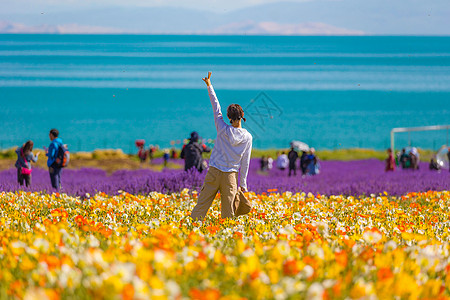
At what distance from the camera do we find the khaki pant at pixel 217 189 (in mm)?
7516

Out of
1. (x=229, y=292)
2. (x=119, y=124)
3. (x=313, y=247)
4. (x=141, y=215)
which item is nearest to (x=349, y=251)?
(x=313, y=247)

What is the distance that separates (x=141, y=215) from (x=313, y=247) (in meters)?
4.48

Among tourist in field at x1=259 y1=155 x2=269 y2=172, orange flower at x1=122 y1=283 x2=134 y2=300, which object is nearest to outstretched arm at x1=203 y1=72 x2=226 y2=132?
orange flower at x1=122 y1=283 x2=134 y2=300

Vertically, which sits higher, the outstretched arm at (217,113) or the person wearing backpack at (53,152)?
the outstretched arm at (217,113)

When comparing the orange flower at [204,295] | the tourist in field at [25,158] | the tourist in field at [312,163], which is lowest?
the tourist in field at [312,163]

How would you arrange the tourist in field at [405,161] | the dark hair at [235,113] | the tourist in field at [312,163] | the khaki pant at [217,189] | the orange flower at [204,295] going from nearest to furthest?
the orange flower at [204,295]
the dark hair at [235,113]
the khaki pant at [217,189]
the tourist in field at [312,163]
the tourist in field at [405,161]

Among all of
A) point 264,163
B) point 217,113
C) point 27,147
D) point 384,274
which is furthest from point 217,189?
point 264,163

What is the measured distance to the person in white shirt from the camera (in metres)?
7.29

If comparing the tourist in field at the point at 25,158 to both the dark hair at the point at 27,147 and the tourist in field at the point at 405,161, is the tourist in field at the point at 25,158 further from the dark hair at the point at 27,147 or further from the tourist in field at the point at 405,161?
the tourist in field at the point at 405,161

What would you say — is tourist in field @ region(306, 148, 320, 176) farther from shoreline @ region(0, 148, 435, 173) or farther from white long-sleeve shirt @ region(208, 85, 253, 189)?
white long-sleeve shirt @ region(208, 85, 253, 189)

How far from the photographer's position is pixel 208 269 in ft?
11.5

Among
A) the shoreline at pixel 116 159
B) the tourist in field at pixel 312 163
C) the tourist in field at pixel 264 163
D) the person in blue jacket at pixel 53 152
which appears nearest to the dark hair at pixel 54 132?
the person in blue jacket at pixel 53 152

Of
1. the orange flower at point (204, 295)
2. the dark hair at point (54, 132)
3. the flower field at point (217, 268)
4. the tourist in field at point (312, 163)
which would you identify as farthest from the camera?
the tourist in field at point (312, 163)

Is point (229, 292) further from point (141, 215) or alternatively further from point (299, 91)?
point (299, 91)
